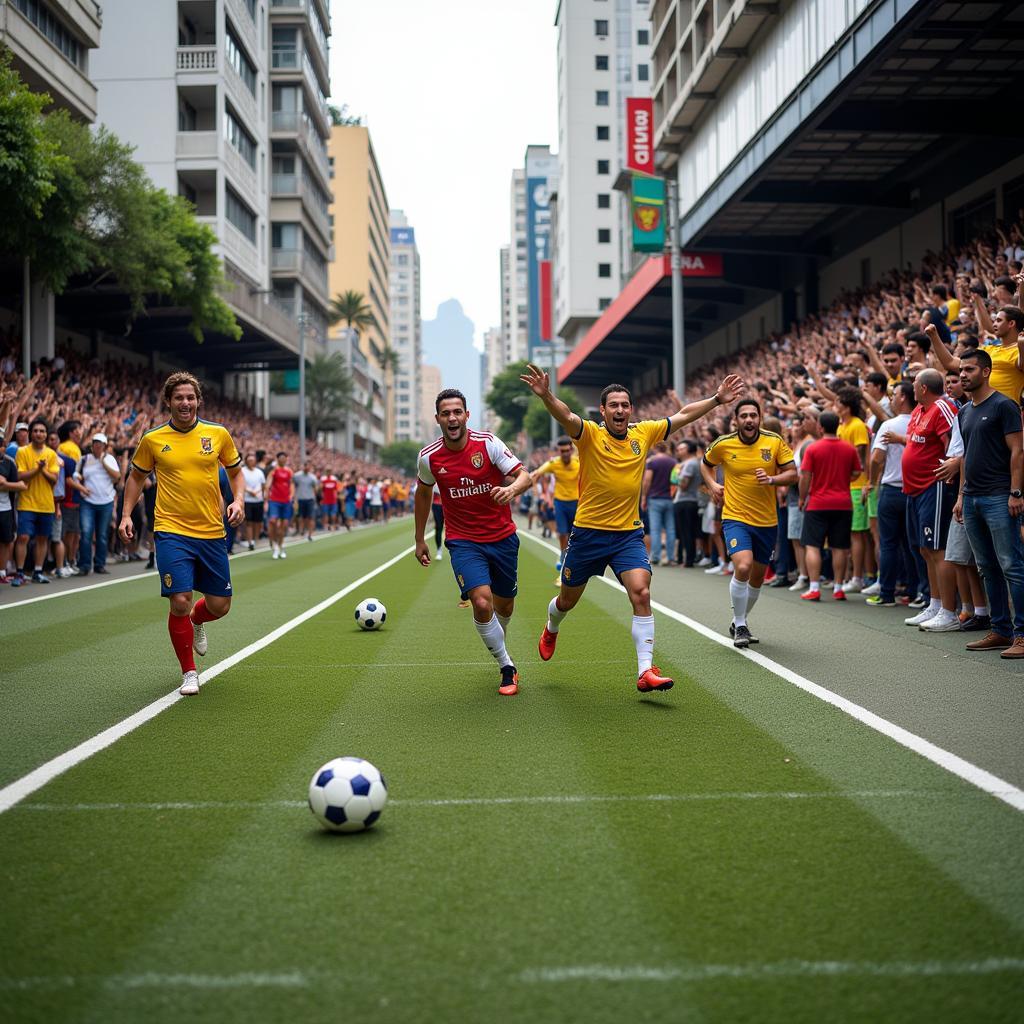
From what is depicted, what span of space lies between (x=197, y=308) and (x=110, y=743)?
1245 inches

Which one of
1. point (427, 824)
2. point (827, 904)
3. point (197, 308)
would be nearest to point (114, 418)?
point (197, 308)

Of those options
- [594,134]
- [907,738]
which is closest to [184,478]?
[907,738]

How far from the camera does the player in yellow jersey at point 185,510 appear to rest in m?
7.73

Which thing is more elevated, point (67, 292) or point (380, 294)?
point (380, 294)

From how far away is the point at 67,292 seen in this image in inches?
1359

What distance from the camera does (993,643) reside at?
9.03 m

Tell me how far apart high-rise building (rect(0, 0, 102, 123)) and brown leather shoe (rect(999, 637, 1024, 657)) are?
27562 millimetres

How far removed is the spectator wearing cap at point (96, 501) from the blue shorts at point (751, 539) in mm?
11733

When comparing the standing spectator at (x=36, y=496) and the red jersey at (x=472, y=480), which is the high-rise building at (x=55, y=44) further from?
the red jersey at (x=472, y=480)

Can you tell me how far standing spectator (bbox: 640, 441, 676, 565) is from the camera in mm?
20578

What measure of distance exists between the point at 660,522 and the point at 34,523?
429 inches

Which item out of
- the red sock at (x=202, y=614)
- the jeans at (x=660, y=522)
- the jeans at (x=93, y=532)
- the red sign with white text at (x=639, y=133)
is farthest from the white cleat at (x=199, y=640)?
the red sign with white text at (x=639, y=133)

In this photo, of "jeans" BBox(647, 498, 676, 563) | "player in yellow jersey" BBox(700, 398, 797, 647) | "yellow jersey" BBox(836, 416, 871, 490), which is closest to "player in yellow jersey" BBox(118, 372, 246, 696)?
"player in yellow jersey" BBox(700, 398, 797, 647)

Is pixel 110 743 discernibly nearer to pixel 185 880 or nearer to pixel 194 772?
pixel 194 772
